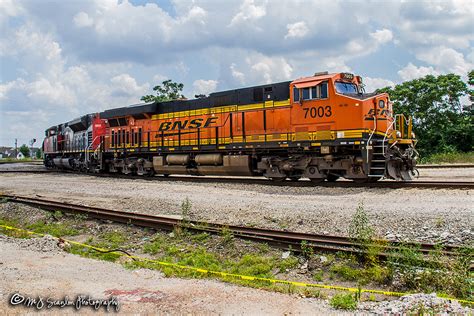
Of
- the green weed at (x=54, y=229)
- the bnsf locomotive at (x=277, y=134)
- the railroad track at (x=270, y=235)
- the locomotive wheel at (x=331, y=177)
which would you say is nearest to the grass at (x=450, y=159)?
the bnsf locomotive at (x=277, y=134)

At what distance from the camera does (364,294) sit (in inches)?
216

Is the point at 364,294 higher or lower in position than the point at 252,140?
lower

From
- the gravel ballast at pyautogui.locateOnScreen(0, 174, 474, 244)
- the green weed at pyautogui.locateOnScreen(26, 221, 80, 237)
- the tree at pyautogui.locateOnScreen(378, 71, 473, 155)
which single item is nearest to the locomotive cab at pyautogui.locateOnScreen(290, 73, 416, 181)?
the gravel ballast at pyautogui.locateOnScreen(0, 174, 474, 244)

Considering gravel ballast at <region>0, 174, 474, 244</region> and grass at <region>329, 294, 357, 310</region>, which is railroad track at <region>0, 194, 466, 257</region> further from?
grass at <region>329, 294, 357, 310</region>

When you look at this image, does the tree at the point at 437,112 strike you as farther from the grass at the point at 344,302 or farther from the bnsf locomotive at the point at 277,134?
the grass at the point at 344,302

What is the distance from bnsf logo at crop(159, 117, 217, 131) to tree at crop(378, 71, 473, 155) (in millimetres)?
19886

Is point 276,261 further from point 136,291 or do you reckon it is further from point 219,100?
point 219,100

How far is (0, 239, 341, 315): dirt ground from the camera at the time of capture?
4762mm

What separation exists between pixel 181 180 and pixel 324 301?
14414 mm

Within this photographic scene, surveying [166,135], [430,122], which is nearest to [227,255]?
[166,135]

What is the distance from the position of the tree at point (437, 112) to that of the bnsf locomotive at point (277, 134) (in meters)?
15.7

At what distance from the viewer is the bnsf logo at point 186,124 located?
18.5 m

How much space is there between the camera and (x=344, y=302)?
4895 millimetres

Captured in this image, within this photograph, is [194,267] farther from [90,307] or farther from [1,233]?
[1,233]
